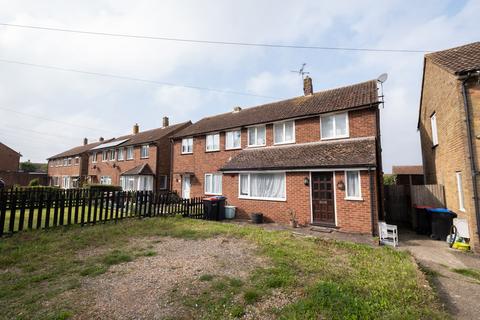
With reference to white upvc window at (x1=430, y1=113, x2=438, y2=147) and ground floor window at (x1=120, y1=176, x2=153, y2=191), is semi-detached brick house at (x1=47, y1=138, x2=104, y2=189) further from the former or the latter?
white upvc window at (x1=430, y1=113, x2=438, y2=147)

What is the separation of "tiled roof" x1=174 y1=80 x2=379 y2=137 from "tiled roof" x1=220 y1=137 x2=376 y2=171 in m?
Result: 1.95

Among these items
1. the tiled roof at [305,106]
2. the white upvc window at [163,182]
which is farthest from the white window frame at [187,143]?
the white upvc window at [163,182]

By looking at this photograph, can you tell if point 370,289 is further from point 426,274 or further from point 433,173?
point 433,173

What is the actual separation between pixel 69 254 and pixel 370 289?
7729 millimetres

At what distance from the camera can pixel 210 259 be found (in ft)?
20.6

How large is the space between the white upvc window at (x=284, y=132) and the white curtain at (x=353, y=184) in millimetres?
4633

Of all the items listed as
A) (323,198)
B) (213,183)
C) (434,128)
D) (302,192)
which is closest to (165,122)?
(213,183)

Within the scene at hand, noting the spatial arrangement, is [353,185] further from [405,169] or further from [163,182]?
[405,169]

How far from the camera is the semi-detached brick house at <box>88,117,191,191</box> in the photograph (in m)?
24.6

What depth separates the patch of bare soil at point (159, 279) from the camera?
12.4 feet

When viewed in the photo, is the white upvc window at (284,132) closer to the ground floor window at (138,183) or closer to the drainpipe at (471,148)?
the drainpipe at (471,148)

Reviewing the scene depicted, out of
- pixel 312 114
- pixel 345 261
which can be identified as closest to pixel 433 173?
pixel 312 114

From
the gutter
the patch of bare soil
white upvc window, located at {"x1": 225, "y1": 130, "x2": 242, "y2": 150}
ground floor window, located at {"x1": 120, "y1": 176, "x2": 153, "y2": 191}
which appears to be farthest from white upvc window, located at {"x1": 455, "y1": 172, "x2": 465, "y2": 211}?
ground floor window, located at {"x1": 120, "y1": 176, "x2": 153, "y2": 191}

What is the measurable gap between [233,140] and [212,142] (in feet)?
7.34
